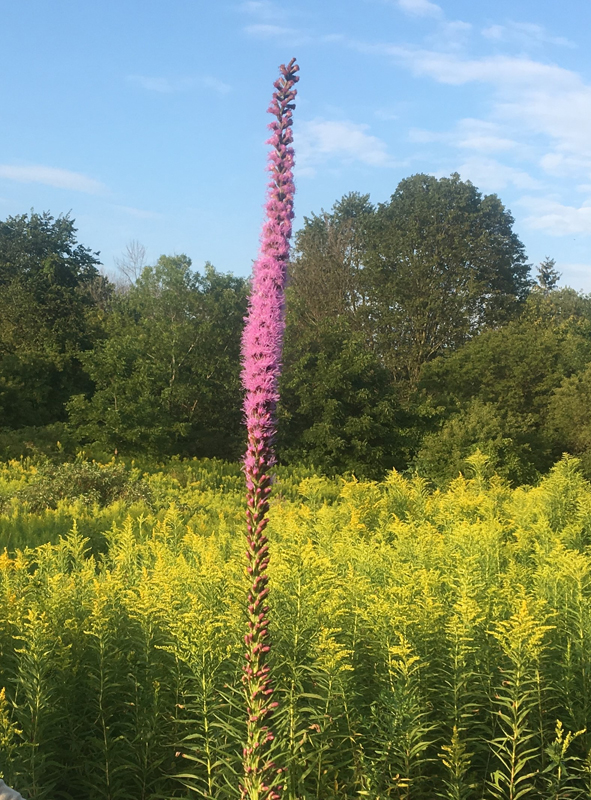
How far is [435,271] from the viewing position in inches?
1121

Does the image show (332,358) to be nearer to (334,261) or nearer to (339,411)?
(339,411)

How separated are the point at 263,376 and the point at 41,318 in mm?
22279

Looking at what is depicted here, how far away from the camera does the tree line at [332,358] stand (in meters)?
17.2

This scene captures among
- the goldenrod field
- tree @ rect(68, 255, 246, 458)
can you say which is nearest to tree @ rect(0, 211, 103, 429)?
tree @ rect(68, 255, 246, 458)

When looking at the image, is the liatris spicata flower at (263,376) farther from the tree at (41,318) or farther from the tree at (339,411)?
the tree at (41,318)

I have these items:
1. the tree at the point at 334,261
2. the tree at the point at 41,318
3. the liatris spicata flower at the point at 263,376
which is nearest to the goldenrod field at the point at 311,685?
the liatris spicata flower at the point at 263,376

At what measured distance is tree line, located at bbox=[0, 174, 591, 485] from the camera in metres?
17.2

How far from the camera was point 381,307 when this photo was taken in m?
28.0

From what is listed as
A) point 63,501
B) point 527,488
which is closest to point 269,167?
point 63,501

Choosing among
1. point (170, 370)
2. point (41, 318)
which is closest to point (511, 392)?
point (170, 370)

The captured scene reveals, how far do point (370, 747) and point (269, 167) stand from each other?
7.68 ft

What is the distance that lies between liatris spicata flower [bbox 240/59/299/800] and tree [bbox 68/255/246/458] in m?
14.0

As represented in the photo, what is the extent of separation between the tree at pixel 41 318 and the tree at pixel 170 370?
6.51 ft

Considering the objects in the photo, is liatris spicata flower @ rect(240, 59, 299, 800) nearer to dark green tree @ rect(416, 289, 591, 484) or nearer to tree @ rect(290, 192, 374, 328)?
dark green tree @ rect(416, 289, 591, 484)
